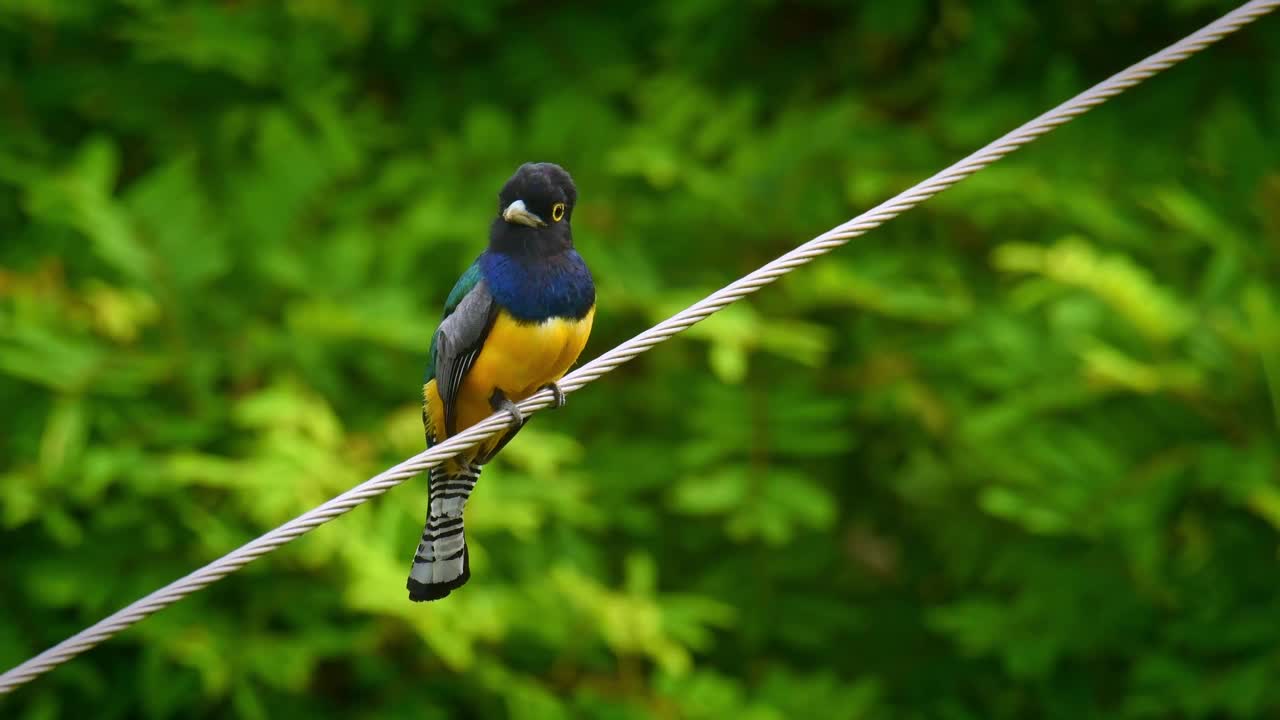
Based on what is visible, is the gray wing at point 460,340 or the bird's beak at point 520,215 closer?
the bird's beak at point 520,215

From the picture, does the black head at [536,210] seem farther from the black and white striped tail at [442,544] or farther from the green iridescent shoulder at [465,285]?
the black and white striped tail at [442,544]

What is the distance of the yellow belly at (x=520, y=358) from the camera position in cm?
309

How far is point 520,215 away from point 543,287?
0.23 metres

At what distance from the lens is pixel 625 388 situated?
→ 6297 millimetres

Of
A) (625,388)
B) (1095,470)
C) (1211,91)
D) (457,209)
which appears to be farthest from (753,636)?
(1211,91)

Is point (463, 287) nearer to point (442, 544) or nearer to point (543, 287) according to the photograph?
point (543, 287)

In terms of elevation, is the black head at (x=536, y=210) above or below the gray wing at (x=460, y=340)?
above

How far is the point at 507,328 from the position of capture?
312cm

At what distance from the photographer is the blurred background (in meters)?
4.99

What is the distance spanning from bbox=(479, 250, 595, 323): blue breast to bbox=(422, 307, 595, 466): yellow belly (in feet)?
0.08

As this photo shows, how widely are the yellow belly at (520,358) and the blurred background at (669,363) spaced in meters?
1.58

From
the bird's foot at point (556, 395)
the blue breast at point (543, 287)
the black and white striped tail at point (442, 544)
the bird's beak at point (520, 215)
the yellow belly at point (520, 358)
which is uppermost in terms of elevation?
the bird's beak at point (520, 215)

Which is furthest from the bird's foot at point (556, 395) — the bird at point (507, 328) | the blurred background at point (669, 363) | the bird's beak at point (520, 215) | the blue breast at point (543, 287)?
the blurred background at point (669, 363)

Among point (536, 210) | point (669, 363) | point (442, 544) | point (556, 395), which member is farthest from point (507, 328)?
point (669, 363)
